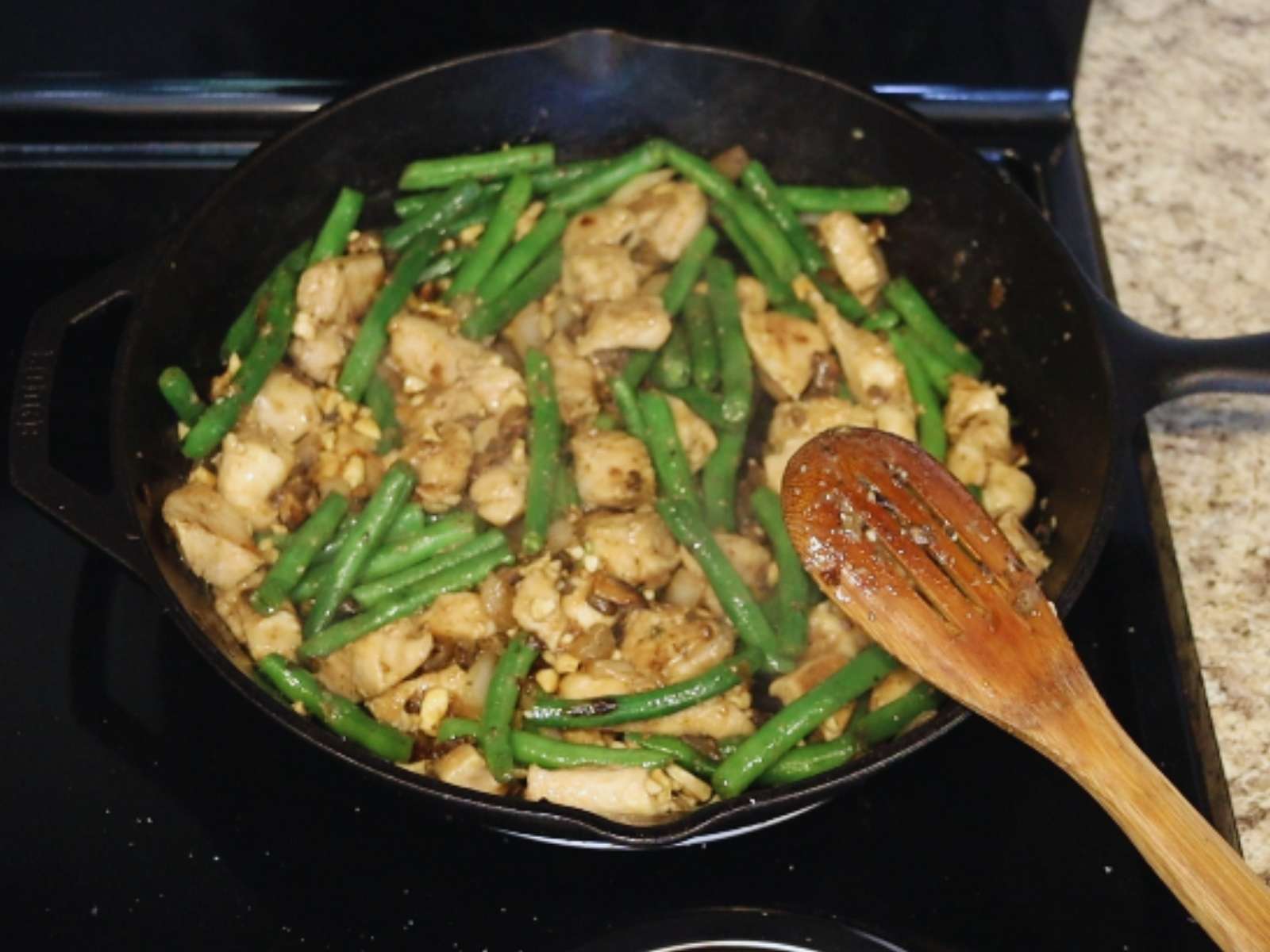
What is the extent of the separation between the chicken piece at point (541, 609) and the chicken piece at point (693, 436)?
1.15 feet

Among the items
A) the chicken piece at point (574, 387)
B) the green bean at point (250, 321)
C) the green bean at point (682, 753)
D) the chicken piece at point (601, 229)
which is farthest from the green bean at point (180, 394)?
the green bean at point (682, 753)

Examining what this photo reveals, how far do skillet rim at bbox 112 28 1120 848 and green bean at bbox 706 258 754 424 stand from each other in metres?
0.38

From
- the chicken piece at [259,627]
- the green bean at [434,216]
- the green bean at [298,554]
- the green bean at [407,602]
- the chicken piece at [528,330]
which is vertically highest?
the green bean at [434,216]

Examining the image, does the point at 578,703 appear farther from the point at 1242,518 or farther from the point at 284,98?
the point at 284,98

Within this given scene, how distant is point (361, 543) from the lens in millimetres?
2252

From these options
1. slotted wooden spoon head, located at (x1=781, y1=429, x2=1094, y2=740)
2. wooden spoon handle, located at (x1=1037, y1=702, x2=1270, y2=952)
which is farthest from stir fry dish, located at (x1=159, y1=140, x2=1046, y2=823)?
wooden spoon handle, located at (x1=1037, y1=702, x2=1270, y2=952)

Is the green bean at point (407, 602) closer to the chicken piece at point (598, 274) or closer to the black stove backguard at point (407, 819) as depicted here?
the black stove backguard at point (407, 819)

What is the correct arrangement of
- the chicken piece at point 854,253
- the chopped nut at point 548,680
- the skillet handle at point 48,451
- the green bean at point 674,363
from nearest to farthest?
the skillet handle at point 48,451
the chopped nut at point 548,680
the green bean at point 674,363
the chicken piece at point 854,253

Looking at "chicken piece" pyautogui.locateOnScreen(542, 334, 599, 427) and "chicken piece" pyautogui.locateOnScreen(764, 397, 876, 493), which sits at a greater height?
"chicken piece" pyautogui.locateOnScreen(542, 334, 599, 427)

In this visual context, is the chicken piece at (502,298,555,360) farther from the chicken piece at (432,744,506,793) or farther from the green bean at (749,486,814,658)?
the chicken piece at (432,744,506,793)

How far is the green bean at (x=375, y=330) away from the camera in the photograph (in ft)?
8.12

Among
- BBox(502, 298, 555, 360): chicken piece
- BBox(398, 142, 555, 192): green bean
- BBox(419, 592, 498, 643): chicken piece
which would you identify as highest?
BBox(398, 142, 555, 192): green bean

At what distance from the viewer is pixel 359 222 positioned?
2.69 meters

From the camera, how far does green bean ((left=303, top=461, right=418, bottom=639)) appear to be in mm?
2225
